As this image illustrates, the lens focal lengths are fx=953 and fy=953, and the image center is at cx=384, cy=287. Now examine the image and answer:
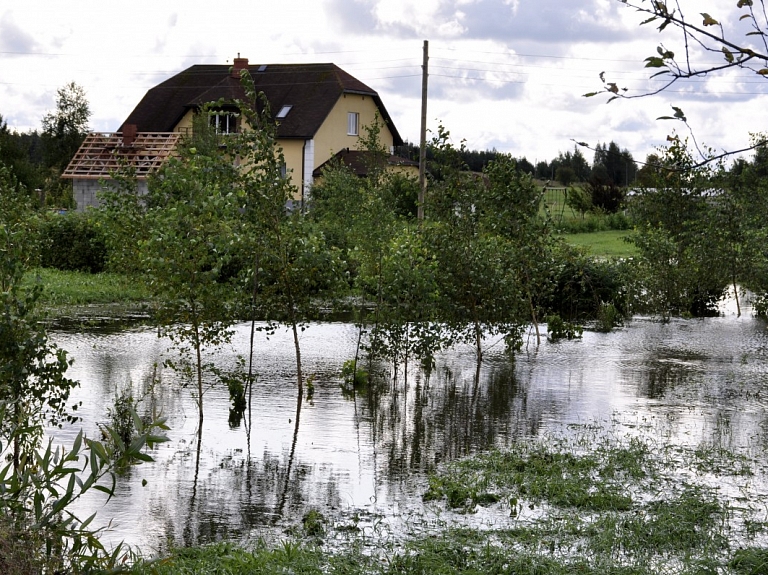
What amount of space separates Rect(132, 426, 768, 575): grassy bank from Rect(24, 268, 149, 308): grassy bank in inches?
586

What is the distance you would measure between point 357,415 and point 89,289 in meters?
14.6

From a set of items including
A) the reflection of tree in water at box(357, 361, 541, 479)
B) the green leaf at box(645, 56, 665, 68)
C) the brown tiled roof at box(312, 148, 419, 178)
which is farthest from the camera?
the brown tiled roof at box(312, 148, 419, 178)

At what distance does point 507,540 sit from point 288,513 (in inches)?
81.7

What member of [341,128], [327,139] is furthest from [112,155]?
[341,128]

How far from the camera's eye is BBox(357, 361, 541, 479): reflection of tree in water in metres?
11.1

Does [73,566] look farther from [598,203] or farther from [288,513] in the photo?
[598,203]

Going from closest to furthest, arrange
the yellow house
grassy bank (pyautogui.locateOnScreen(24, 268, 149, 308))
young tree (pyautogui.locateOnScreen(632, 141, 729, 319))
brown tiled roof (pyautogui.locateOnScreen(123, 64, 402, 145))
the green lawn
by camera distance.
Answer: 1. grassy bank (pyautogui.locateOnScreen(24, 268, 149, 308))
2. young tree (pyautogui.locateOnScreen(632, 141, 729, 319))
3. the green lawn
4. the yellow house
5. brown tiled roof (pyautogui.locateOnScreen(123, 64, 402, 145))

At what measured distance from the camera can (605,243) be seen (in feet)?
153

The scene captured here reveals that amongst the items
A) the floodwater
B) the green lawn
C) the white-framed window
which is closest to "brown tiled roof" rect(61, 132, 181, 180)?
the white-framed window

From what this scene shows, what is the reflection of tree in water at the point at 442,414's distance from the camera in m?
11.1

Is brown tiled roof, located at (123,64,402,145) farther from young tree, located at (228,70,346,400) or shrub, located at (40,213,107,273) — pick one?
young tree, located at (228,70,346,400)

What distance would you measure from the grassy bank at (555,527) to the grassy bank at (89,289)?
48.9 feet

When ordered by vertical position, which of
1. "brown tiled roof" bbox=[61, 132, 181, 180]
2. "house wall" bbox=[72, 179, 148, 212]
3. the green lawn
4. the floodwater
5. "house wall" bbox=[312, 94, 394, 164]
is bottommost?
the floodwater

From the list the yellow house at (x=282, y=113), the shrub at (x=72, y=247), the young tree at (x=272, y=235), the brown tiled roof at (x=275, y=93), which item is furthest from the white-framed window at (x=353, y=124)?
the young tree at (x=272, y=235)
